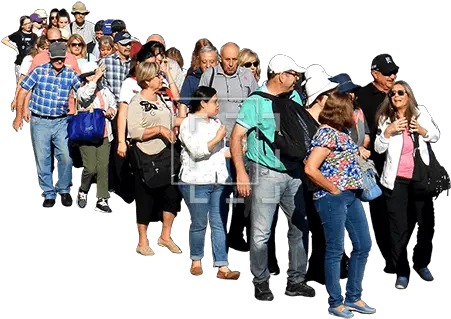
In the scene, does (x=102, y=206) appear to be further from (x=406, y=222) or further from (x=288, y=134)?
(x=406, y=222)

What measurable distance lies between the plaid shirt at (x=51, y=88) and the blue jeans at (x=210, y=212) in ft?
9.80

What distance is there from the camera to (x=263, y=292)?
11.9m

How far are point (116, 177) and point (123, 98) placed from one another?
1.32 metres

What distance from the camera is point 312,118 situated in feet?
39.2

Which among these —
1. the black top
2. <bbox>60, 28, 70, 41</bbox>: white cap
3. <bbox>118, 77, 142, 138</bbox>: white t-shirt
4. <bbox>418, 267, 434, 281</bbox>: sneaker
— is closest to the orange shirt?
<bbox>60, 28, 70, 41</bbox>: white cap

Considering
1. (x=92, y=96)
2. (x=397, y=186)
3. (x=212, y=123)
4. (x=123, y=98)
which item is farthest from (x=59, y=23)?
(x=397, y=186)

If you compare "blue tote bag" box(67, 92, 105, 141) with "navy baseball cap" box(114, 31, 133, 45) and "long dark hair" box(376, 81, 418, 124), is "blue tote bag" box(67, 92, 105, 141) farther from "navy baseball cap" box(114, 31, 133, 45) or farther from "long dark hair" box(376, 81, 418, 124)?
"long dark hair" box(376, 81, 418, 124)

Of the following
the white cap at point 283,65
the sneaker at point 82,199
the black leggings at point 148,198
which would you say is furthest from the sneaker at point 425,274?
the sneaker at point 82,199

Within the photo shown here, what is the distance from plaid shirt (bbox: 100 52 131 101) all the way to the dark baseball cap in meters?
3.24

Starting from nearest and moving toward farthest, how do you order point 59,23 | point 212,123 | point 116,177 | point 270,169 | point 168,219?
point 270,169, point 212,123, point 168,219, point 116,177, point 59,23

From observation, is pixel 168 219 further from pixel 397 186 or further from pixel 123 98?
pixel 397 186

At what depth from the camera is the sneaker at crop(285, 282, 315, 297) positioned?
12039 mm

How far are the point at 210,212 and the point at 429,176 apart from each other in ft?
6.91

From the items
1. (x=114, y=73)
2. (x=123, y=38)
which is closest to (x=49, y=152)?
(x=114, y=73)
